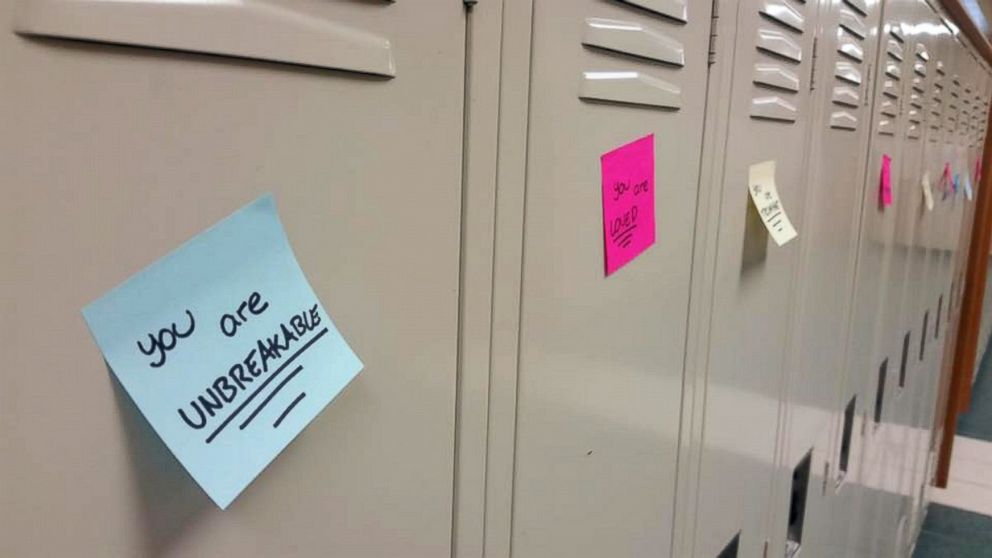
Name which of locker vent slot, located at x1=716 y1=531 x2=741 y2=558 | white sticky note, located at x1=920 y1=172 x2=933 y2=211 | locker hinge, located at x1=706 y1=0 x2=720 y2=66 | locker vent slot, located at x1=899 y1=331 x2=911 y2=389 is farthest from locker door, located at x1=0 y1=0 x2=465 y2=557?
locker vent slot, located at x1=899 y1=331 x2=911 y2=389

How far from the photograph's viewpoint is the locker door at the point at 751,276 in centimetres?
88

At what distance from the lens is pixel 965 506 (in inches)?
140

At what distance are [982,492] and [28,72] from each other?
171 inches

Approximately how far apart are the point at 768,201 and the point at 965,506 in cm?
336

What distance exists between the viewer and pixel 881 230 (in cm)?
172

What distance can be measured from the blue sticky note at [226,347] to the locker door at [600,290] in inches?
8.3

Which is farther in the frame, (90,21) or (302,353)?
(302,353)

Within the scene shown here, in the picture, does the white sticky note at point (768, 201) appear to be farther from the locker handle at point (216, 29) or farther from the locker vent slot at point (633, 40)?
the locker handle at point (216, 29)

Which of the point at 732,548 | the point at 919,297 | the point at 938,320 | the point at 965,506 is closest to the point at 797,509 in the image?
the point at 732,548

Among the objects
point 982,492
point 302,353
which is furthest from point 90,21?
point 982,492

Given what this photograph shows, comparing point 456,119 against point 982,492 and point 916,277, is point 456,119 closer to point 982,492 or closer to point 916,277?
point 916,277

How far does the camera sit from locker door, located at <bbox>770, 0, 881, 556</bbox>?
119 centimetres

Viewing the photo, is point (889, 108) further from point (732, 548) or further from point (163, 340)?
point (163, 340)

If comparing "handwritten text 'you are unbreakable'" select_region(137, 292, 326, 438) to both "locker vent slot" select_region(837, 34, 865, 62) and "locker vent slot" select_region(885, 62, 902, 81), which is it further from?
"locker vent slot" select_region(885, 62, 902, 81)
